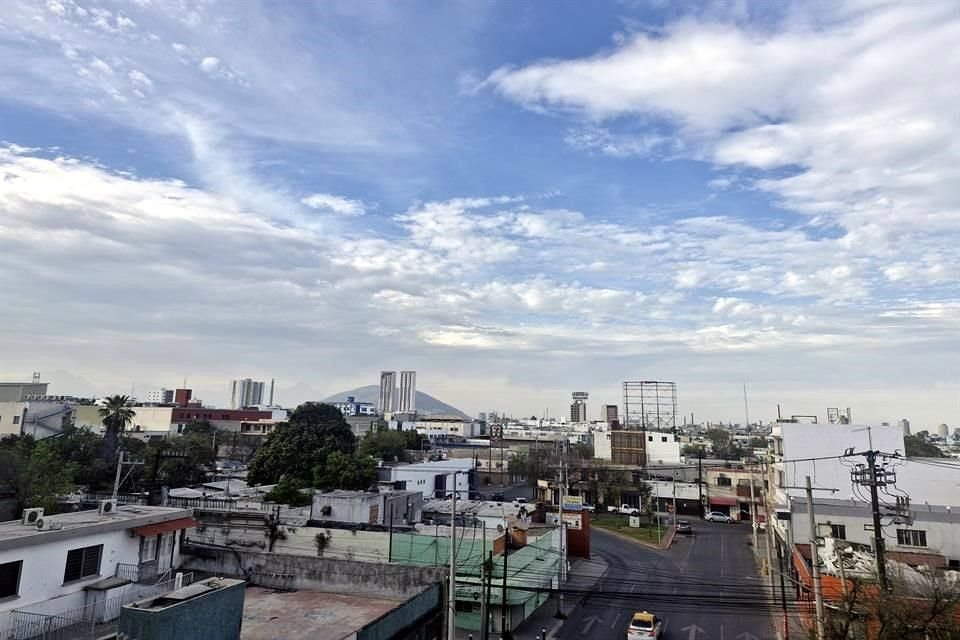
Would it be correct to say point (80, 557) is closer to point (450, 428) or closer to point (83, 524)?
point (83, 524)

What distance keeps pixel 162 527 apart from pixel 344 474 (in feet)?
77.8

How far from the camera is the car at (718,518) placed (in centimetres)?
6456

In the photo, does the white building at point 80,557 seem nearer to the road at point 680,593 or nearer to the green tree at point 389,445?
the road at point 680,593

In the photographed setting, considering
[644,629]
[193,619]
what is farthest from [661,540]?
[193,619]

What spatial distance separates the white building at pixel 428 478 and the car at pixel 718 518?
27.9m

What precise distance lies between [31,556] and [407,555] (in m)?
15.6

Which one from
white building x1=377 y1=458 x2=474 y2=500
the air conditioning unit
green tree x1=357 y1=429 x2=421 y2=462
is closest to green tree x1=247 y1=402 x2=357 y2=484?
white building x1=377 y1=458 x2=474 y2=500

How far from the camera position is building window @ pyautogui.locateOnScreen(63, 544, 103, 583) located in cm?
1711

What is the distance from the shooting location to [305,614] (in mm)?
19578

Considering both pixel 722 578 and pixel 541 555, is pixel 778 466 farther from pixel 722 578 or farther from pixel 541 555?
pixel 541 555

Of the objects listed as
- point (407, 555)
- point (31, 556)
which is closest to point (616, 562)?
point (407, 555)

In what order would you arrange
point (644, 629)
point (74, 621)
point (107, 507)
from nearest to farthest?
point (74, 621) < point (107, 507) < point (644, 629)

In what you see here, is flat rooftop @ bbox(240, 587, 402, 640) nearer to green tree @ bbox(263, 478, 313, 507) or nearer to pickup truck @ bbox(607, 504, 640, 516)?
green tree @ bbox(263, 478, 313, 507)

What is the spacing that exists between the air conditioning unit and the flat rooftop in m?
5.93
